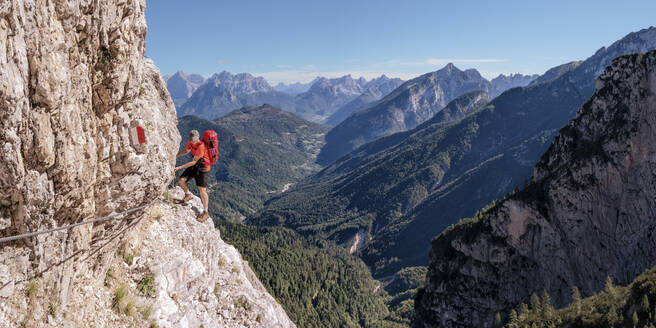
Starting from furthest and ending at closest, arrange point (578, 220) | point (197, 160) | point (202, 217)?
1. point (578, 220)
2. point (202, 217)
3. point (197, 160)

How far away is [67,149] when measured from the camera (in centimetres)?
1074

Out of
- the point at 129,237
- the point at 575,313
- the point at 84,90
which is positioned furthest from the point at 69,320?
the point at 575,313

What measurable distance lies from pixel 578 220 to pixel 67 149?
358 ft

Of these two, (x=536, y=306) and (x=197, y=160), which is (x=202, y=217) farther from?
(x=536, y=306)

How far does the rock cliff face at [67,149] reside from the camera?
30.3 ft

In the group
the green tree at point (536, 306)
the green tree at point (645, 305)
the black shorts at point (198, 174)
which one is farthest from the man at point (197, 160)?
the green tree at point (536, 306)

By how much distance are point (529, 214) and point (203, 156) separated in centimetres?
10098

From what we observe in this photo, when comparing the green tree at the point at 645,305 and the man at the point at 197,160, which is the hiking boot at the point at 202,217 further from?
the green tree at the point at 645,305

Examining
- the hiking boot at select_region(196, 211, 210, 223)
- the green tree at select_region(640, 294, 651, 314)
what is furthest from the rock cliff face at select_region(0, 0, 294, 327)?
the green tree at select_region(640, 294, 651, 314)

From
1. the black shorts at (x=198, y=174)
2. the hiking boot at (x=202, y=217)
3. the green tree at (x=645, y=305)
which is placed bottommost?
the green tree at (x=645, y=305)

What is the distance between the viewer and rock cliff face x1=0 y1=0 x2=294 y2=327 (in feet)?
30.3

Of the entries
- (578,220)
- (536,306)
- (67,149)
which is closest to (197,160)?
(67,149)

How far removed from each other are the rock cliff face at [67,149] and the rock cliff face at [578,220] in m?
104

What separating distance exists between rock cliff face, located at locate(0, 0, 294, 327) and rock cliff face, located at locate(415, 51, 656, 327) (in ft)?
340
